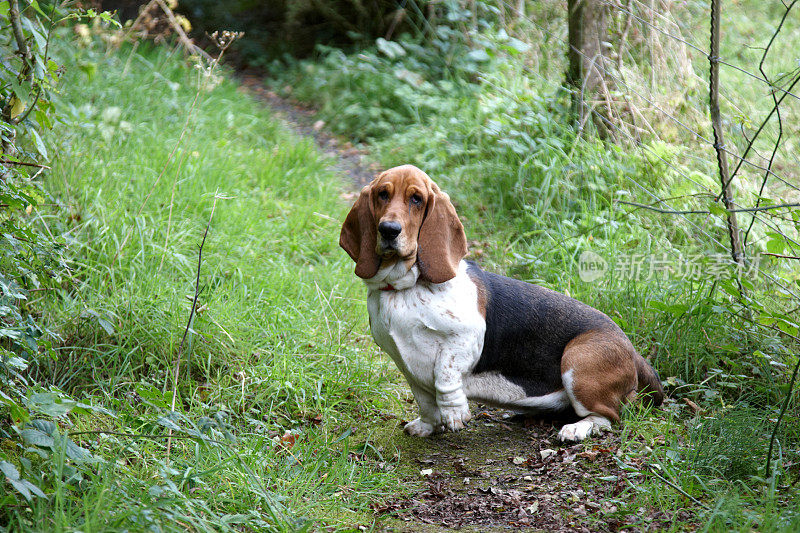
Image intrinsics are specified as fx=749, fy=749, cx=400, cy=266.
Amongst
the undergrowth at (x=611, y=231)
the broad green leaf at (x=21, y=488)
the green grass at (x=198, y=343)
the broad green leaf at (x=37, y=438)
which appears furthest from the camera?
the undergrowth at (x=611, y=231)

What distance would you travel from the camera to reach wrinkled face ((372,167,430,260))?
11.4 feet

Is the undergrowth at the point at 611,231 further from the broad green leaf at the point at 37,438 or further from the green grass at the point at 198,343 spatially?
the broad green leaf at the point at 37,438

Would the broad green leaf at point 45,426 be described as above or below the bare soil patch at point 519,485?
above

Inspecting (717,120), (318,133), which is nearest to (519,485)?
(717,120)

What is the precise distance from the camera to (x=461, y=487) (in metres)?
3.47

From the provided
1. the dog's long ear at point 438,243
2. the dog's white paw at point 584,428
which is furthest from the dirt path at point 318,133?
the dog's white paw at point 584,428

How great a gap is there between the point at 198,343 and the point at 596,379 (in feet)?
7.16

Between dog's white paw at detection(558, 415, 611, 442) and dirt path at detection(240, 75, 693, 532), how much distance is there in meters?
0.04

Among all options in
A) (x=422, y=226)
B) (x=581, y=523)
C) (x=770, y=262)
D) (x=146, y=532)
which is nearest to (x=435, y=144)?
(x=770, y=262)

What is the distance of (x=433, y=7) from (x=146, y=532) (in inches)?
314

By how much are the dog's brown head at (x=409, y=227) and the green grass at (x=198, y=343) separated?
0.91 m

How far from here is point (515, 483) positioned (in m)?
3.47

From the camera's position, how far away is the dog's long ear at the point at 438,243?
11.8 ft

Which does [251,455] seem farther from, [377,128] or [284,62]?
[284,62]
